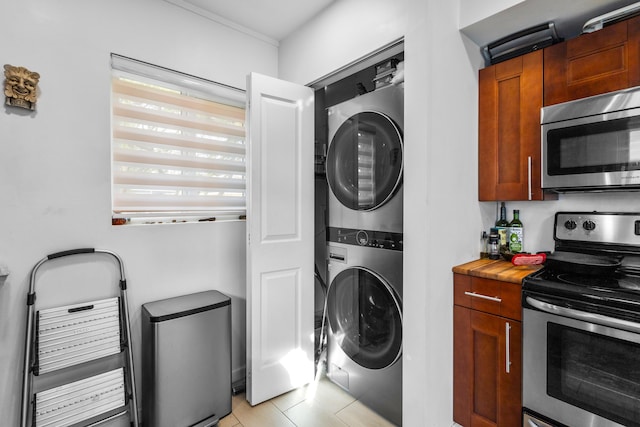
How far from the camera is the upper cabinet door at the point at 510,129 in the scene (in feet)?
5.68

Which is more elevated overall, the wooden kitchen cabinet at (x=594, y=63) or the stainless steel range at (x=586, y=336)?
the wooden kitchen cabinet at (x=594, y=63)

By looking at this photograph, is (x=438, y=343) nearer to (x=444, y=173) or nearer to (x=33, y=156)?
(x=444, y=173)

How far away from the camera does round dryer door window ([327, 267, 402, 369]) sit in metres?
1.83

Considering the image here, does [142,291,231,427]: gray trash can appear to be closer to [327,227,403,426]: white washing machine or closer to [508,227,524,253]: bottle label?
[327,227,403,426]: white washing machine

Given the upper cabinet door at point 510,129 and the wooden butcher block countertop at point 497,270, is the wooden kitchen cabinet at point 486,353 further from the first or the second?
the upper cabinet door at point 510,129

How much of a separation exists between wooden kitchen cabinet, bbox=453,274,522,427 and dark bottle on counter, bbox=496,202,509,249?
49 centimetres

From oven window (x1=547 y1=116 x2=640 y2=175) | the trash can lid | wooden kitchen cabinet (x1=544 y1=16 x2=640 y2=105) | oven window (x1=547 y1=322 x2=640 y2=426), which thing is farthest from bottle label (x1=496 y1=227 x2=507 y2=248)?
the trash can lid

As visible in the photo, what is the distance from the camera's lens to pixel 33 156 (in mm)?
1540

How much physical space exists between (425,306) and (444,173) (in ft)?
2.36

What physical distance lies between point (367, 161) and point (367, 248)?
56cm

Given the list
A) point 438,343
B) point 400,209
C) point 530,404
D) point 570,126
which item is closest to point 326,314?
point 438,343

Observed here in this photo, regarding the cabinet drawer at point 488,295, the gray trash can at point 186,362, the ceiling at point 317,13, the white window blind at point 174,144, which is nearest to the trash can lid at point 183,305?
the gray trash can at point 186,362

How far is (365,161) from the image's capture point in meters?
1.98

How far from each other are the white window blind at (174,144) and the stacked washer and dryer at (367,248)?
0.75 meters
